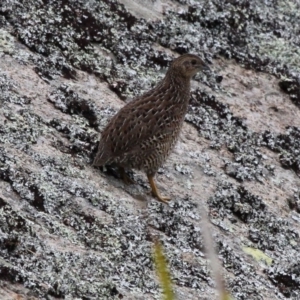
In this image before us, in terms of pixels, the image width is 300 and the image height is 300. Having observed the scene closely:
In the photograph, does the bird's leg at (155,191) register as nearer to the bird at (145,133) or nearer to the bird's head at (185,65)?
the bird at (145,133)

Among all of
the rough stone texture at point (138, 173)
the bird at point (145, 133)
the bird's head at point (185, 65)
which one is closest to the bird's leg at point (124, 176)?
the bird at point (145, 133)

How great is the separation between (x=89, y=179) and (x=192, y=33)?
3.18m

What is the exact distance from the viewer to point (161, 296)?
5.77 m

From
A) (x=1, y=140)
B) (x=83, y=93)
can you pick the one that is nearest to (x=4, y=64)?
(x=83, y=93)

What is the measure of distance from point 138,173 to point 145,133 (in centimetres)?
56

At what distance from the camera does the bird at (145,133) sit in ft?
24.9

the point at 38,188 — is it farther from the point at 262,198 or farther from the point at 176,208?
the point at 262,198

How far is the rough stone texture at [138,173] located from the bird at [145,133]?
22 centimetres

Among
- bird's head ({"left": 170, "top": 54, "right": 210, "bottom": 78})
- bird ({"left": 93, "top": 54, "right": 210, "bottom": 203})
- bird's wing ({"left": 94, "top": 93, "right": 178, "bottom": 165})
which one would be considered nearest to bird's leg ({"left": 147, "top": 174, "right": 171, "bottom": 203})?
bird ({"left": 93, "top": 54, "right": 210, "bottom": 203})

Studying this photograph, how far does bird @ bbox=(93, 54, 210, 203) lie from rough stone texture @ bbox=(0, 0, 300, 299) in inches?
8.7

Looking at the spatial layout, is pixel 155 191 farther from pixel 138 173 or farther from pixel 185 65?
pixel 185 65

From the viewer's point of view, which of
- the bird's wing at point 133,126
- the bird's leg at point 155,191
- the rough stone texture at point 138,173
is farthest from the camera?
the bird's wing at point 133,126

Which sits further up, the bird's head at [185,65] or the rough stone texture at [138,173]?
the bird's head at [185,65]

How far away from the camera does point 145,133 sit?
7.80 m
